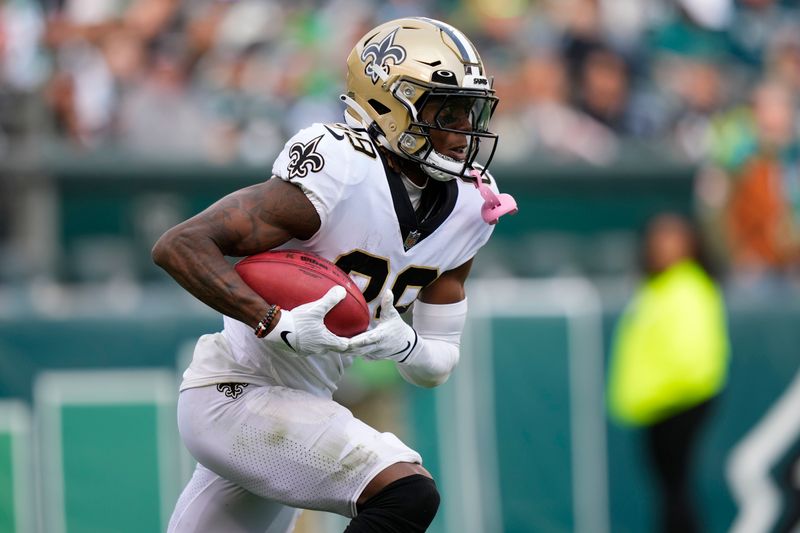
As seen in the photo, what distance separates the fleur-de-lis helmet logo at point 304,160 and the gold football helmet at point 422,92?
290 millimetres

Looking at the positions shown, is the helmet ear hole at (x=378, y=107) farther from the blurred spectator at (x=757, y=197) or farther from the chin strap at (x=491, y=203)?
the blurred spectator at (x=757, y=197)

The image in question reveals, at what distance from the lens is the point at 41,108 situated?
343 inches

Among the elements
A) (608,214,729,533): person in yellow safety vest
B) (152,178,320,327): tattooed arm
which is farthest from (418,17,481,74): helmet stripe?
Result: (608,214,729,533): person in yellow safety vest

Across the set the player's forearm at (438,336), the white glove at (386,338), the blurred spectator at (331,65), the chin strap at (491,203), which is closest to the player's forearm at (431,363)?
the player's forearm at (438,336)

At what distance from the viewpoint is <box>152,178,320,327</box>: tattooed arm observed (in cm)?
362

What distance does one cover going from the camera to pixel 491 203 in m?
4.05

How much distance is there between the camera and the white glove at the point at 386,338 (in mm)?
3670

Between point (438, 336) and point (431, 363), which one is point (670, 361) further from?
point (431, 363)

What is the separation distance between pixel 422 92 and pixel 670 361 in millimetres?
4011

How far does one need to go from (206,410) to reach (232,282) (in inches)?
19.1

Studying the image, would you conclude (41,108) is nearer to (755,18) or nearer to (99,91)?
(99,91)

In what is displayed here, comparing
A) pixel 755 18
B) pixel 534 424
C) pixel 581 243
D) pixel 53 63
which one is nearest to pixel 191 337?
pixel 534 424

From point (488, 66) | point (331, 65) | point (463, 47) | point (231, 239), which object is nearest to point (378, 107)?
point (463, 47)

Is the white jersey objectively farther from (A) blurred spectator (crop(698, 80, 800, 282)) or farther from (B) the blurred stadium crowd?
(A) blurred spectator (crop(698, 80, 800, 282))
